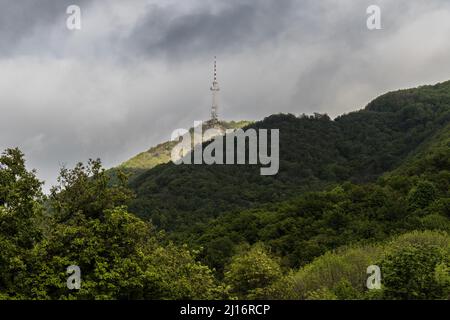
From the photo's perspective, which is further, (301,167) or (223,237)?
(301,167)

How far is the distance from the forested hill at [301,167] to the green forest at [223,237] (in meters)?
0.70

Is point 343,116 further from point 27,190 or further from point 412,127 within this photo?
point 27,190

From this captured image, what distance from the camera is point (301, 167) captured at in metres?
151

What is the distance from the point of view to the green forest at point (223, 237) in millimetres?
22641

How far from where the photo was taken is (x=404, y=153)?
498 ft

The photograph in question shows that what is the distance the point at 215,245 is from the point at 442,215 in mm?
24033

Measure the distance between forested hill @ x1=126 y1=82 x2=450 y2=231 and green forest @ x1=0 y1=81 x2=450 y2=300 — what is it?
703mm

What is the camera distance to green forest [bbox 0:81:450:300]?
74.3 ft

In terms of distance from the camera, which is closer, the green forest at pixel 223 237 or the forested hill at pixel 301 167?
the green forest at pixel 223 237

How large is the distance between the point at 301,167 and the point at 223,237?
85649 millimetres

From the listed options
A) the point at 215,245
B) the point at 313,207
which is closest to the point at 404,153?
the point at 313,207

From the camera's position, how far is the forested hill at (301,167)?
403 ft

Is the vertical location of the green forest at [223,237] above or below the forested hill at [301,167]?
below

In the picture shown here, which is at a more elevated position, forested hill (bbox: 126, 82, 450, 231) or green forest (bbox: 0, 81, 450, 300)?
forested hill (bbox: 126, 82, 450, 231)
